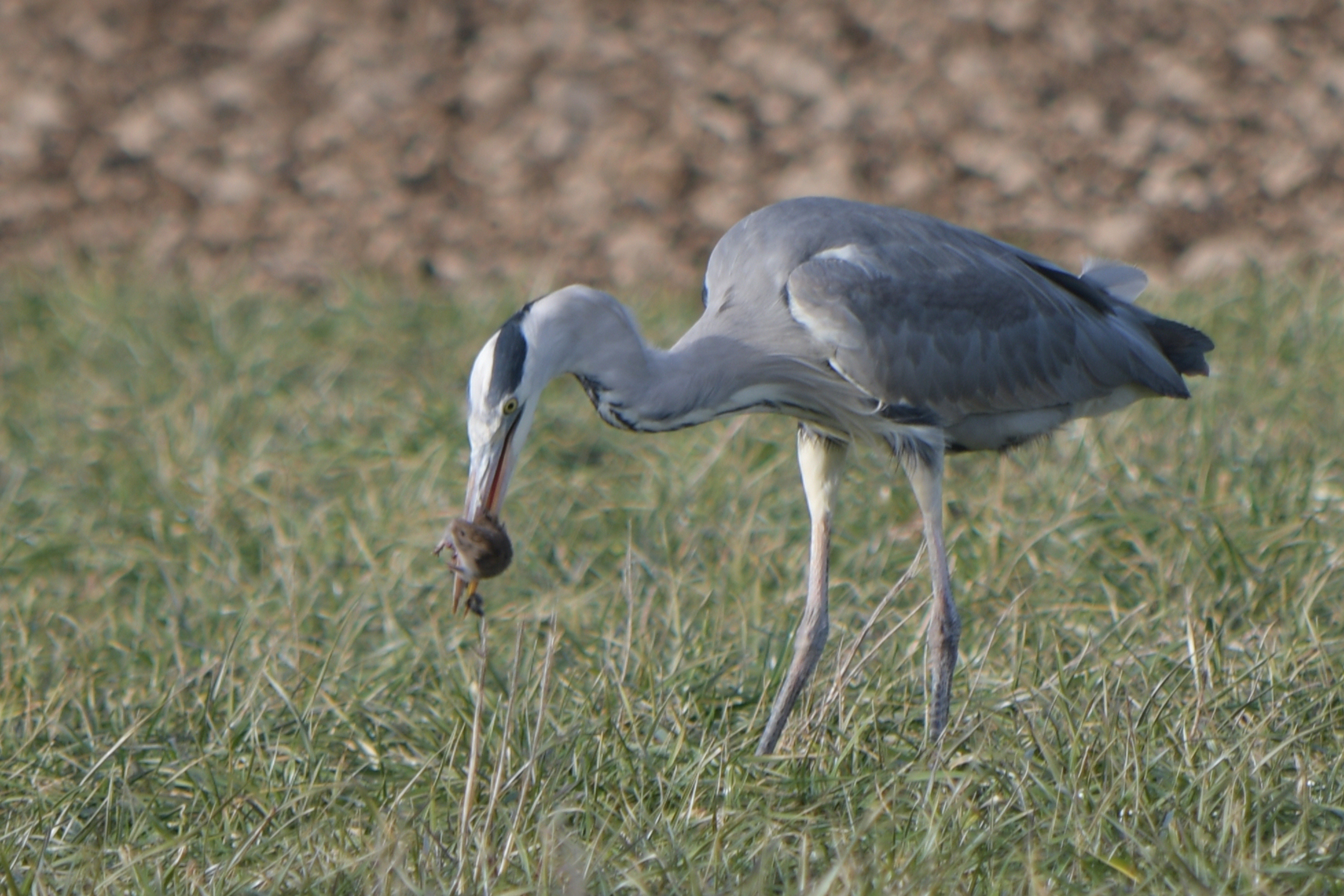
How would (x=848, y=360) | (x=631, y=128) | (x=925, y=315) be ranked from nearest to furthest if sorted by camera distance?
(x=848, y=360), (x=925, y=315), (x=631, y=128)

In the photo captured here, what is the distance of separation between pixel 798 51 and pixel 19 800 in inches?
240

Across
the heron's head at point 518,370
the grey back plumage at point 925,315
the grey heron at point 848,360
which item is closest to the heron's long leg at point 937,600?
the grey heron at point 848,360

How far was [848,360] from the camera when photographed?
350 cm

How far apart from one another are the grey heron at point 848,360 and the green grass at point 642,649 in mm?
228

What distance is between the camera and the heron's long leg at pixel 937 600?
331cm

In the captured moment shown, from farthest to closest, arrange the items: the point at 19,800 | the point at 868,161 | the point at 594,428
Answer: the point at 868,161, the point at 594,428, the point at 19,800

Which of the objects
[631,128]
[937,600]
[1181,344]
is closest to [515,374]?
[937,600]

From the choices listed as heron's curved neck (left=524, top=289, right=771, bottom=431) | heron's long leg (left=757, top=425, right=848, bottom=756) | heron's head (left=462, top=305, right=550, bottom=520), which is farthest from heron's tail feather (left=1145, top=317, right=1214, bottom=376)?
heron's head (left=462, top=305, right=550, bottom=520)

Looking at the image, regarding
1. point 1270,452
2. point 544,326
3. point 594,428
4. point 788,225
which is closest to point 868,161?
point 594,428

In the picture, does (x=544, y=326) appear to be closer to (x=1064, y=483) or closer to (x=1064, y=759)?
(x=1064, y=759)

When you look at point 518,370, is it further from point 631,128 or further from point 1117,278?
point 631,128

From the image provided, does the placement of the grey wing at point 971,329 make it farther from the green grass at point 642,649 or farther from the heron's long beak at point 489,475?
the heron's long beak at point 489,475

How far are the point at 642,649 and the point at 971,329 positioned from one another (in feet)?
3.87

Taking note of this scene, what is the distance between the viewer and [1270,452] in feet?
15.6
